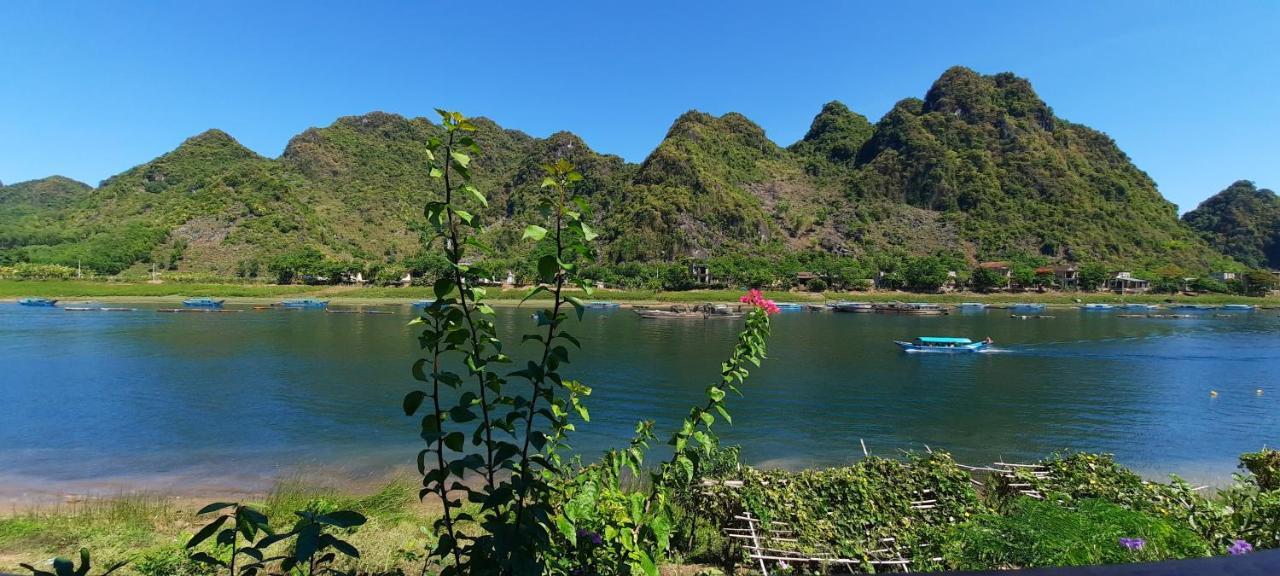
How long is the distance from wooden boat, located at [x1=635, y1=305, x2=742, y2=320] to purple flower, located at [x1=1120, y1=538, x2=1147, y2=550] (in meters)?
72.1

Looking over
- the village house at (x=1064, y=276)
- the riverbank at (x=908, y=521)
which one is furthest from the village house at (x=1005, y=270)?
the riverbank at (x=908, y=521)

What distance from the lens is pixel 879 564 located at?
22.7 feet

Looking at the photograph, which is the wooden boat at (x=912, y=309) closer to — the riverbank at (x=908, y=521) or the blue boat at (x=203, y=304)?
the riverbank at (x=908, y=521)

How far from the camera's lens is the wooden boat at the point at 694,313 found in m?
78.2

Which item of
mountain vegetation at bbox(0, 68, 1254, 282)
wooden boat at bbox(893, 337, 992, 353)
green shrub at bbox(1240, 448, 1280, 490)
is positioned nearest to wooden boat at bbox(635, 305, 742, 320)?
mountain vegetation at bbox(0, 68, 1254, 282)

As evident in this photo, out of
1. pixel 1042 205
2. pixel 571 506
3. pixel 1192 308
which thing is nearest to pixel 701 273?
pixel 1192 308

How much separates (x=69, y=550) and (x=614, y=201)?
634ft

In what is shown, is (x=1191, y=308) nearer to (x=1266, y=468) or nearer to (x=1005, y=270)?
(x=1005, y=270)

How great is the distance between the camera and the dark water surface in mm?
17672

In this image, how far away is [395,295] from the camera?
355ft

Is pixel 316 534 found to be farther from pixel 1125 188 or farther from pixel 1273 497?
pixel 1125 188

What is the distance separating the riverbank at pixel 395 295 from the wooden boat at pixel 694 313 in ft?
59.0

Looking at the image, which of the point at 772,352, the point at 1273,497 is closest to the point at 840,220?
the point at 772,352

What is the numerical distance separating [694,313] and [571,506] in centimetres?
7761
